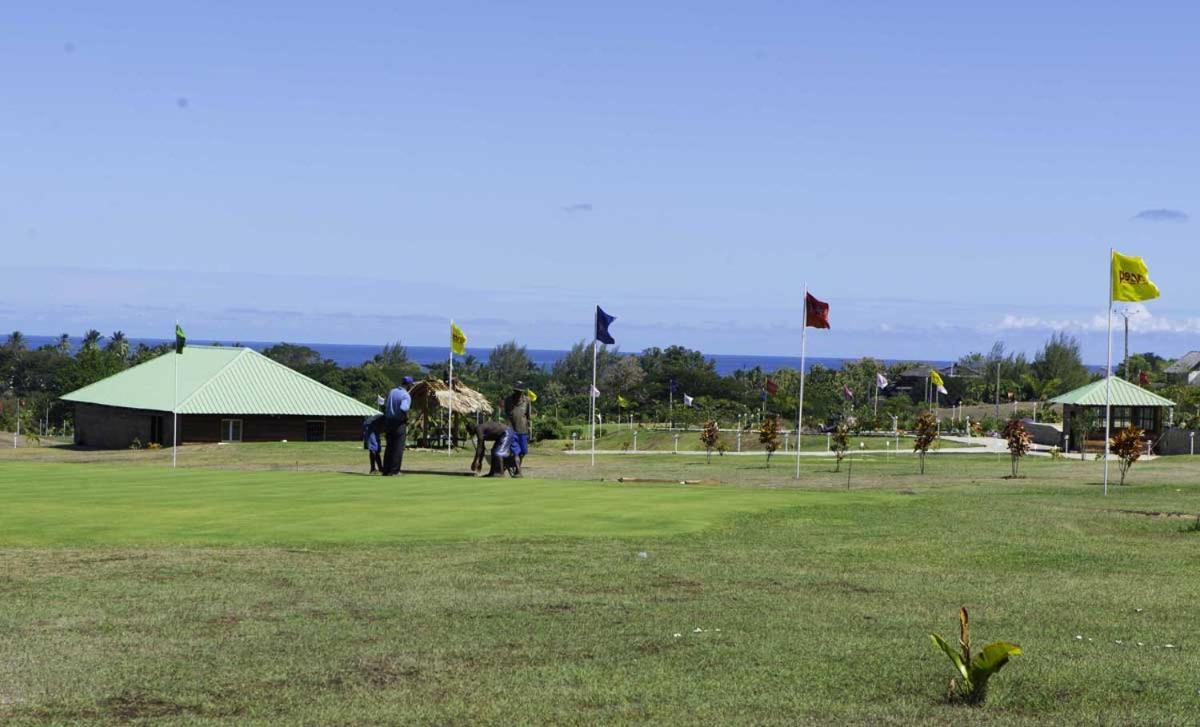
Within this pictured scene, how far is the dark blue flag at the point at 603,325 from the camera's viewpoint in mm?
46812

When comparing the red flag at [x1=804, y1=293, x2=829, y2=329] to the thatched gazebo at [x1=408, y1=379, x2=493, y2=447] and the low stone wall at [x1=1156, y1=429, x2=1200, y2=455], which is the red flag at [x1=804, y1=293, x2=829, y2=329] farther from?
the low stone wall at [x1=1156, y1=429, x2=1200, y2=455]

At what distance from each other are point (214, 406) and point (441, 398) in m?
11.4

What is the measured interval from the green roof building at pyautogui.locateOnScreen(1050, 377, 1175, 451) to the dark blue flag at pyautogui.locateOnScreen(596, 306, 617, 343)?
27.5 meters

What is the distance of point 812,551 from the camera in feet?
62.2

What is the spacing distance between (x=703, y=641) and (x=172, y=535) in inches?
396

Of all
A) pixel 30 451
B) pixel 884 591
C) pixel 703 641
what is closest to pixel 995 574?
pixel 884 591

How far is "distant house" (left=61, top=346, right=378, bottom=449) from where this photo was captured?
6594 centimetres

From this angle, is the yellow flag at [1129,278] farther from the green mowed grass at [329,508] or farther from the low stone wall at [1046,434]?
the low stone wall at [1046,434]

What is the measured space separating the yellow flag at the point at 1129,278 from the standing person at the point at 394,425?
55.4 feet

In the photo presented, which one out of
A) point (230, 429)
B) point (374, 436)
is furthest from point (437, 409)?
point (374, 436)

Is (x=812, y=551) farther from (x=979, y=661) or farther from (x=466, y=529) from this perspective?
(x=979, y=661)

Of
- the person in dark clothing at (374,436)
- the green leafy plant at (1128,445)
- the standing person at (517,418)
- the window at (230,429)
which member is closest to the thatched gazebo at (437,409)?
the window at (230,429)

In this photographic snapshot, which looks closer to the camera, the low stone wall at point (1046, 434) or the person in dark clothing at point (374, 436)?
the person in dark clothing at point (374, 436)

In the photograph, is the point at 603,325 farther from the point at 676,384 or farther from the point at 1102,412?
the point at 676,384
